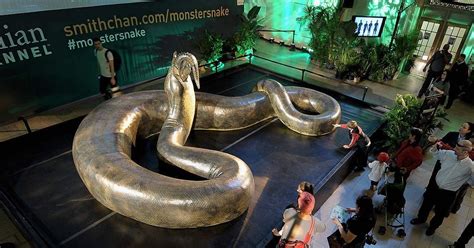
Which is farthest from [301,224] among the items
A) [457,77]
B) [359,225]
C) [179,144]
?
[457,77]

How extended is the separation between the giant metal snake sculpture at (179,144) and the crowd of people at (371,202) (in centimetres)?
78

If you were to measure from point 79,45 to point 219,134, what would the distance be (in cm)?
435

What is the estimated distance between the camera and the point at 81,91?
7.88 meters

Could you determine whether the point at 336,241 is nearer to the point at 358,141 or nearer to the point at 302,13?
the point at 358,141

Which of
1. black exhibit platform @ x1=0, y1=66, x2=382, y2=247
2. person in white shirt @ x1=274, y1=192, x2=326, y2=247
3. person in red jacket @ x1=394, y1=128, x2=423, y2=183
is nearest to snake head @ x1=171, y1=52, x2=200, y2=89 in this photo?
black exhibit platform @ x1=0, y1=66, x2=382, y2=247

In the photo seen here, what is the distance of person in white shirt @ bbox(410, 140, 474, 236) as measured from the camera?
13.1 ft

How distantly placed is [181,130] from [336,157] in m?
2.86

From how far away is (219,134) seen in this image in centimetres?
608

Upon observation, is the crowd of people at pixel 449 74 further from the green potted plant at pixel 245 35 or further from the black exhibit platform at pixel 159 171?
the green potted plant at pixel 245 35

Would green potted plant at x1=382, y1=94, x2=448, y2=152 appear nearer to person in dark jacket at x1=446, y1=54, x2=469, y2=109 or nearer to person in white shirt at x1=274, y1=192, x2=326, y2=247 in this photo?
person in dark jacket at x1=446, y1=54, x2=469, y2=109

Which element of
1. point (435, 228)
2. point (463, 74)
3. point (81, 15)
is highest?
Result: point (81, 15)

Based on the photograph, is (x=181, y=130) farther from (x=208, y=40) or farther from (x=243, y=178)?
(x=208, y=40)

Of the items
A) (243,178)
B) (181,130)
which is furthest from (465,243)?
(181,130)

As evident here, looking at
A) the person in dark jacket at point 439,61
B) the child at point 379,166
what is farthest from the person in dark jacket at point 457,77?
the child at point 379,166
